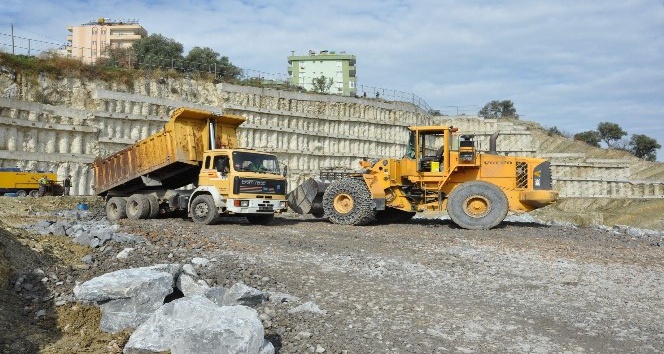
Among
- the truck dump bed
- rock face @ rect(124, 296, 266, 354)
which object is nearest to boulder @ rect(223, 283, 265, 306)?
rock face @ rect(124, 296, 266, 354)

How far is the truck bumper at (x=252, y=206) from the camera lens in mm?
14883

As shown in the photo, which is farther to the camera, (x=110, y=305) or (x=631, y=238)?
(x=631, y=238)

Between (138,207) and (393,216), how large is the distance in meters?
7.77

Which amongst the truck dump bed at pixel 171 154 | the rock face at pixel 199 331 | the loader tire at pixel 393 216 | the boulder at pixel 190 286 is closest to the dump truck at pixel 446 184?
the loader tire at pixel 393 216

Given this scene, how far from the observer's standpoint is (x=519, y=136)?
44.4m

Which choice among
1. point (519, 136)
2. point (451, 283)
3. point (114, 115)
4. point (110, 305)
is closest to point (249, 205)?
point (451, 283)

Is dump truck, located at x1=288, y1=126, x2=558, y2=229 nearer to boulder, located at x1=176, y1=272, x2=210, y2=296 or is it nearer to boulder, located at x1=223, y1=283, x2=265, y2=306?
boulder, located at x1=176, y1=272, x2=210, y2=296

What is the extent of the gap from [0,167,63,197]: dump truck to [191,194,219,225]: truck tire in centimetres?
1190

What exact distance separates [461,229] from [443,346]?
952cm

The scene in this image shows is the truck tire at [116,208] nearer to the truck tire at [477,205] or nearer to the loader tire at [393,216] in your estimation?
the loader tire at [393,216]

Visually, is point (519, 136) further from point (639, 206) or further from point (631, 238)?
point (631, 238)

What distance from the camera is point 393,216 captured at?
17.5 meters

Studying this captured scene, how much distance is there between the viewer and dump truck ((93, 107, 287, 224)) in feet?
49.8

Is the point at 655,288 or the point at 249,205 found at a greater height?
the point at 249,205
